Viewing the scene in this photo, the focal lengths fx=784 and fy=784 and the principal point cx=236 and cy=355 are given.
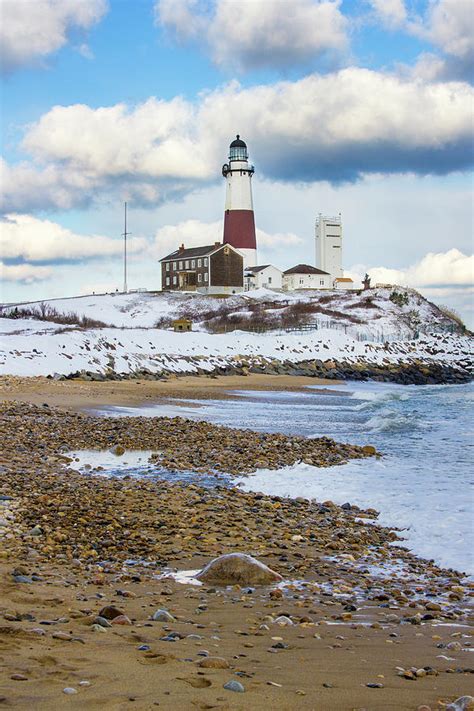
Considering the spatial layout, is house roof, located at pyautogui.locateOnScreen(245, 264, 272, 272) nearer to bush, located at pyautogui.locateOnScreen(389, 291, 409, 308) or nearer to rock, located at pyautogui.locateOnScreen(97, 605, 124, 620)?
bush, located at pyautogui.locateOnScreen(389, 291, 409, 308)

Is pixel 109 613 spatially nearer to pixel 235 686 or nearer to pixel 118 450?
pixel 235 686

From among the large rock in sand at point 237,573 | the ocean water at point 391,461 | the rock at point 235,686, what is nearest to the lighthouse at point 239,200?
the ocean water at point 391,461

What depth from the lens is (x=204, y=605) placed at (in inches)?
215

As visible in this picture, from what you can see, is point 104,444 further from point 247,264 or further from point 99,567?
point 247,264

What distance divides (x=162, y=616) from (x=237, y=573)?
53.8 inches

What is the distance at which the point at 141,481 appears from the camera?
1062cm

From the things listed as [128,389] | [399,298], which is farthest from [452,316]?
[128,389]

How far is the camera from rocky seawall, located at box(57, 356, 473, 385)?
3681 cm

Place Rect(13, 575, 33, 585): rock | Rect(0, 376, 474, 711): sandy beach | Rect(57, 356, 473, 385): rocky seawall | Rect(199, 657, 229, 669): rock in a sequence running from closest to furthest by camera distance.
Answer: Rect(0, 376, 474, 711): sandy beach < Rect(199, 657, 229, 669): rock < Rect(13, 575, 33, 585): rock < Rect(57, 356, 473, 385): rocky seawall

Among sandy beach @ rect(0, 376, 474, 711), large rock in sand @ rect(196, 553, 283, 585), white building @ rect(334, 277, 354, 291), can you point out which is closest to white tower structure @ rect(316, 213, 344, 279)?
white building @ rect(334, 277, 354, 291)

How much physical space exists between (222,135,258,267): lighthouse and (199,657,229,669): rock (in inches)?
3305

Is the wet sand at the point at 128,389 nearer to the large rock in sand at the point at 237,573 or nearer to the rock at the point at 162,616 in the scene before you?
the large rock in sand at the point at 237,573

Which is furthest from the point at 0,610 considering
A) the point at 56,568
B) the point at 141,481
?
the point at 141,481

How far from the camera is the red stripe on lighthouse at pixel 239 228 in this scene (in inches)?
3415
